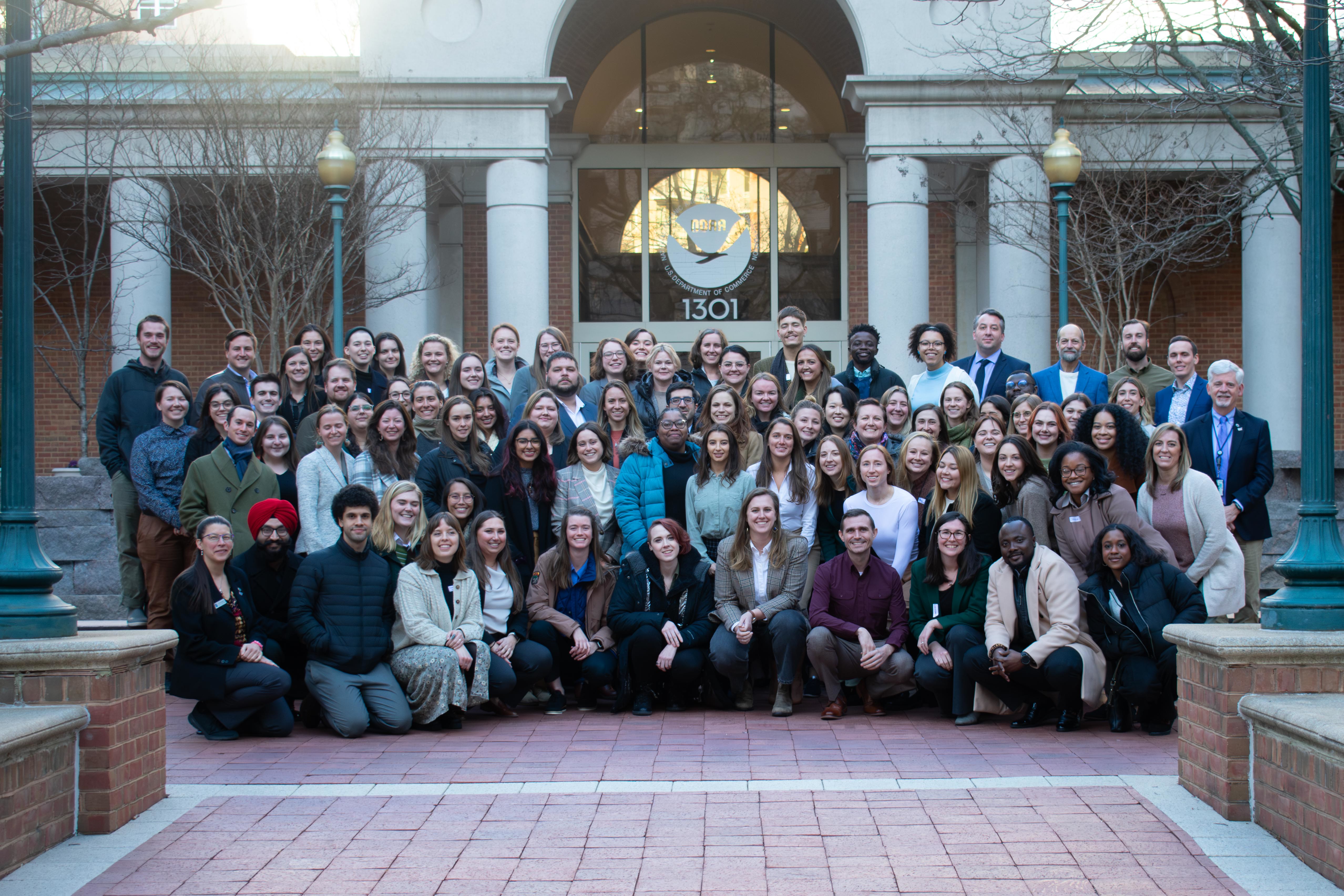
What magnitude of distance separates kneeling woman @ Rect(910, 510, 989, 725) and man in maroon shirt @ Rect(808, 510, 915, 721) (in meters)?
0.15

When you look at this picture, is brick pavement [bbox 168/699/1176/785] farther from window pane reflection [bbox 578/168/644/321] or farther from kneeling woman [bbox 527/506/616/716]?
window pane reflection [bbox 578/168/644/321]

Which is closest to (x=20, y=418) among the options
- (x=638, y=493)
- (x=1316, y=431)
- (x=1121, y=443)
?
(x=638, y=493)

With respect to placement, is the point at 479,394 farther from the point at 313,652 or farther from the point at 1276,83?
the point at 1276,83

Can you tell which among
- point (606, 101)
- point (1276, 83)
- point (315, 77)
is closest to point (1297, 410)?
point (1276, 83)

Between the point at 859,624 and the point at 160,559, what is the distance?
4.91 m

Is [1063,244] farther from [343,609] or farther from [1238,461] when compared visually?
[343,609]

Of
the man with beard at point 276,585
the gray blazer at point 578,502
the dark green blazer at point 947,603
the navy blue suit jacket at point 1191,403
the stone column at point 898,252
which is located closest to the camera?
the man with beard at point 276,585

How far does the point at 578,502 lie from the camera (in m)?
8.66

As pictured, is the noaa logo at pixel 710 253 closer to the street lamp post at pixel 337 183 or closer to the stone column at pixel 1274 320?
the stone column at pixel 1274 320

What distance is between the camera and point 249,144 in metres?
14.9

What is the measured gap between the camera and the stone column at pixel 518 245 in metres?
16.4

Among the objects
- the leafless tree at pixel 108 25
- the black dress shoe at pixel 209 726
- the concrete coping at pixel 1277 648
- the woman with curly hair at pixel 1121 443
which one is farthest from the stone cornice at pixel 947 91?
the leafless tree at pixel 108 25

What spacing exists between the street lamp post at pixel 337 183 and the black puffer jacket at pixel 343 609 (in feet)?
17.6

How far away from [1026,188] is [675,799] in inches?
491
